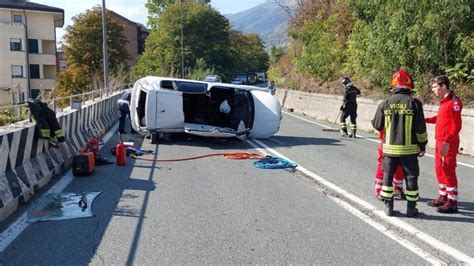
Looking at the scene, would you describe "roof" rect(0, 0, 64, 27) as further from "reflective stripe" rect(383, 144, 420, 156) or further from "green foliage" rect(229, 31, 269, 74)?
"reflective stripe" rect(383, 144, 420, 156)

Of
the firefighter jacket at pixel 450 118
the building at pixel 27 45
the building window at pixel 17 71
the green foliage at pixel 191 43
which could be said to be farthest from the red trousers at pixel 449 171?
the green foliage at pixel 191 43

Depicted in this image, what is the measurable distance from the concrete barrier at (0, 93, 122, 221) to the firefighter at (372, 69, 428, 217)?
15.5 ft

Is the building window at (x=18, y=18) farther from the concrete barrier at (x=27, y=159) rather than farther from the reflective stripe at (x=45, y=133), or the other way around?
the reflective stripe at (x=45, y=133)

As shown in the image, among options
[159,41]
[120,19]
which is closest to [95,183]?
[159,41]

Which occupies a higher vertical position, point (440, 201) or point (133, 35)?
point (133, 35)

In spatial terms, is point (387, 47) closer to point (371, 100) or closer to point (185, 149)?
point (371, 100)

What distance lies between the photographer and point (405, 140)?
19.9 ft

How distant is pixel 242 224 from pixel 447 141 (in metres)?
2.86

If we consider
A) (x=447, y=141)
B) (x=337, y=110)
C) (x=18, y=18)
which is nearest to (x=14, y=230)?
(x=447, y=141)

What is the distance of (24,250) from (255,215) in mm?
2690

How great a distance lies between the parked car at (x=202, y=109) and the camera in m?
12.8

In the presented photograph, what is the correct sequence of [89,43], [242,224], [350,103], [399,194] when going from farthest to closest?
[89,43], [350,103], [399,194], [242,224]

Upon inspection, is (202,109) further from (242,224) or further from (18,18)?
(18,18)

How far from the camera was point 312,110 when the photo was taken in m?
24.6
